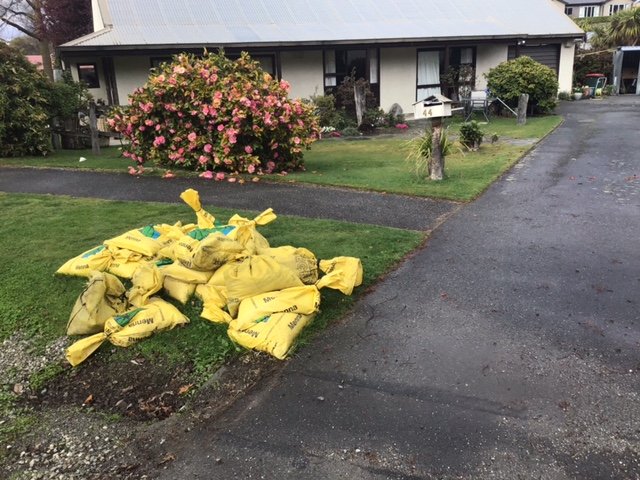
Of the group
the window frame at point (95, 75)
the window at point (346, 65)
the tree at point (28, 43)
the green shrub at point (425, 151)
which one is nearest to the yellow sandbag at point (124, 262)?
the green shrub at point (425, 151)

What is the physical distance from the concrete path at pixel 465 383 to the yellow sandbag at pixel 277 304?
0.30 metres

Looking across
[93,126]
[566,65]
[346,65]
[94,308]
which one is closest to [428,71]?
[346,65]

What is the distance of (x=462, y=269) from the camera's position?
17.5 feet

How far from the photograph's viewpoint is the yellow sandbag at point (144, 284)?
455 centimetres

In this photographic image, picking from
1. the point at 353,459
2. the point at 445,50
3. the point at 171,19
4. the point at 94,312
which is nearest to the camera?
the point at 353,459

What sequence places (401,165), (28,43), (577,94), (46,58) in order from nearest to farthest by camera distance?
(401,165) < (577,94) < (46,58) < (28,43)

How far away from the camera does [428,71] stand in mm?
21266

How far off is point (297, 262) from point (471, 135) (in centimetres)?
879

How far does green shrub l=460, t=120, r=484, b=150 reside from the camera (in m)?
12.3

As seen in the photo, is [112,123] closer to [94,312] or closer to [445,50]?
[94,312]

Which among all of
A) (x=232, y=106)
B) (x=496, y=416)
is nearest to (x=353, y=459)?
(x=496, y=416)

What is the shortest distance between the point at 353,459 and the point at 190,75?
890 cm

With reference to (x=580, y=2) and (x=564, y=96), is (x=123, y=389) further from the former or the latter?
(x=580, y=2)

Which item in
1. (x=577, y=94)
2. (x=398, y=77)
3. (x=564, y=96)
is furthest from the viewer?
(x=577, y=94)
